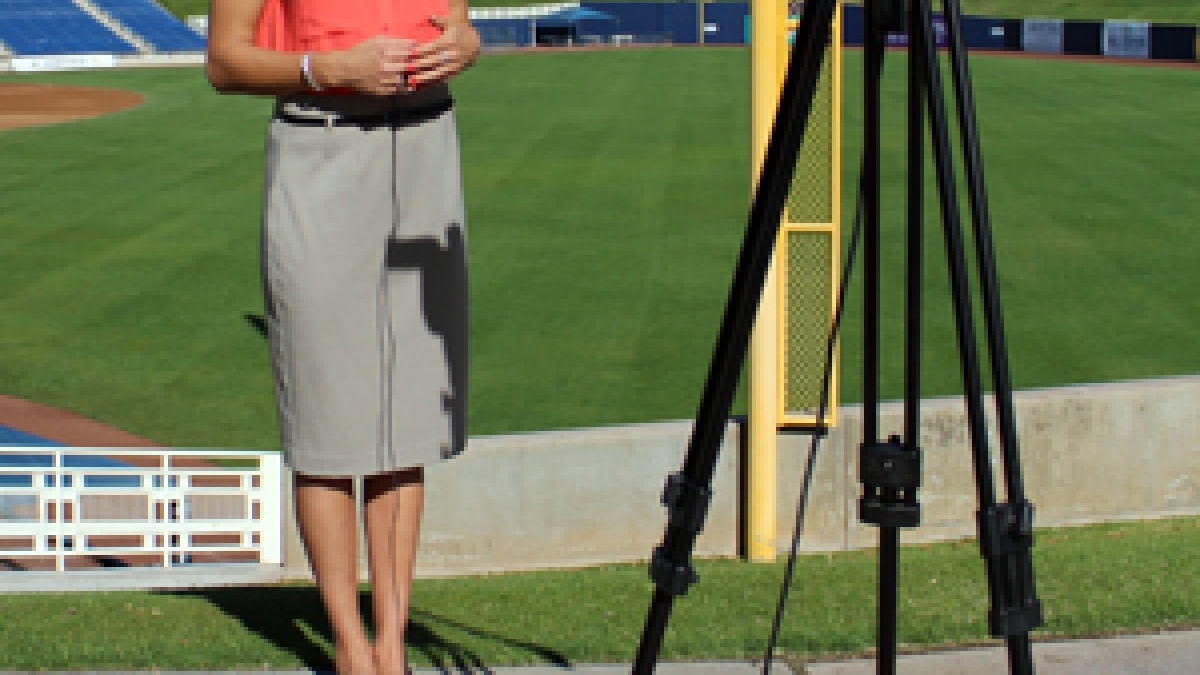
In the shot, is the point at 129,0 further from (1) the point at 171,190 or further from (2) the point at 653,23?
(1) the point at 171,190

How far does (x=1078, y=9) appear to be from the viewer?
190 ft

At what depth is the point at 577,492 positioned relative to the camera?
6.60 m

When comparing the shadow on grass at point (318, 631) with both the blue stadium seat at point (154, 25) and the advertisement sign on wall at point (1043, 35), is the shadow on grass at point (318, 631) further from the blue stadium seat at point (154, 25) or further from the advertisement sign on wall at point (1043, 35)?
the advertisement sign on wall at point (1043, 35)

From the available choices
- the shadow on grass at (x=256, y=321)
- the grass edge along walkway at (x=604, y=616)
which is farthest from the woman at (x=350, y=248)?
the shadow on grass at (x=256, y=321)

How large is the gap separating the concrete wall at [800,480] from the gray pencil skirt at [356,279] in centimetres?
325

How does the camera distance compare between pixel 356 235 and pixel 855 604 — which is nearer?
pixel 356 235

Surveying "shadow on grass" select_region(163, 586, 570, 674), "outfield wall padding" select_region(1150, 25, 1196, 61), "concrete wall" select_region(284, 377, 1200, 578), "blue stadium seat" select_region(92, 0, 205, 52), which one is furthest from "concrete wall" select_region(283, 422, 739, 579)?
"blue stadium seat" select_region(92, 0, 205, 52)

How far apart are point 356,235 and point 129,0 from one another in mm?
52283

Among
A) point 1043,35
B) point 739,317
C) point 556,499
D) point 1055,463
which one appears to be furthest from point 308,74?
point 1043,35

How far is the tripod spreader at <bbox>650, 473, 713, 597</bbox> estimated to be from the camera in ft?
9.00

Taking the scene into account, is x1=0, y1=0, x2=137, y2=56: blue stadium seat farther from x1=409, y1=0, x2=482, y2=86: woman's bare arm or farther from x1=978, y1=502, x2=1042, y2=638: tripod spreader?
x1=978, y1=502, x2=1042, y2=638: tripod spreader

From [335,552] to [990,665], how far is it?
4.93 ft

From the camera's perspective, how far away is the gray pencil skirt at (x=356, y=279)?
9.99 ft

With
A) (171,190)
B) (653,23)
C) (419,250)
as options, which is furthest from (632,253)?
(653,23)
